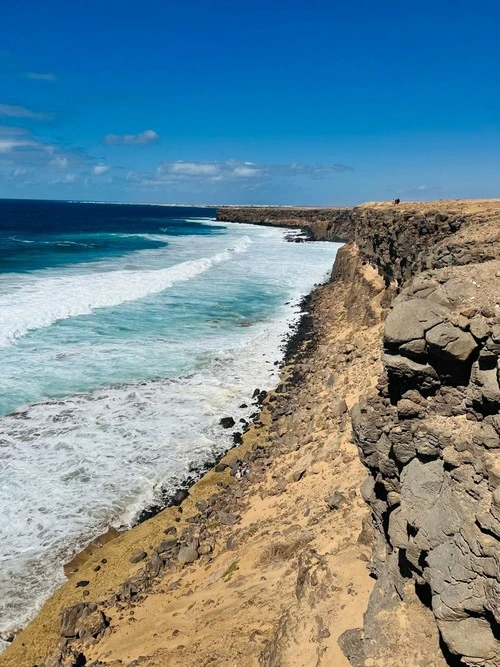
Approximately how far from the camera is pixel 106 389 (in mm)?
20469

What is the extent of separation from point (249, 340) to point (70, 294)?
55.2 feet

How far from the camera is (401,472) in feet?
21.9

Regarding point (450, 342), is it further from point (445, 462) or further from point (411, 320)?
point (445, 462)

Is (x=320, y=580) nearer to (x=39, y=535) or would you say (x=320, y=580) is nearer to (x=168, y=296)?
(x=39, y=535)

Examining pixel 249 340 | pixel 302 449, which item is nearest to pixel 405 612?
pixel 302 449

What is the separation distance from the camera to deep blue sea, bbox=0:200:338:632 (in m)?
12.6

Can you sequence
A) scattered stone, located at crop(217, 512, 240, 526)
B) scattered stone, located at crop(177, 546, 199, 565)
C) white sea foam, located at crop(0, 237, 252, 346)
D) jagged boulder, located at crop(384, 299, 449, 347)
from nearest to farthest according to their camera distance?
jagged boulder, located at crop(384, 299, 449, 347) < scattered stone, located at crop(177, 546, 199, 565) < scattered stone, located at crop(217, 512, 240, 526) < white sea foam, located at crop(0, 237, 252, 346)

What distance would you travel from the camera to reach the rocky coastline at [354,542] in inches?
214

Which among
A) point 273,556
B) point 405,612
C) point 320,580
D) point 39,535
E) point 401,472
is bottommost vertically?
point 39,535

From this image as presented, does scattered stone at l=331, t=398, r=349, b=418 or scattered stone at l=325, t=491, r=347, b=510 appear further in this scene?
scattered stone at l=331, t=398, r=349, b=418

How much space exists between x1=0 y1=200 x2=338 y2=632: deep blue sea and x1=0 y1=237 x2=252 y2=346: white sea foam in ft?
0.45

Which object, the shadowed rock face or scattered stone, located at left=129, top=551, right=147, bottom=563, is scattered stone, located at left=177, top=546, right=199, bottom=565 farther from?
the shadowed rock face

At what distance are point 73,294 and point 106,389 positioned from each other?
1901 cm

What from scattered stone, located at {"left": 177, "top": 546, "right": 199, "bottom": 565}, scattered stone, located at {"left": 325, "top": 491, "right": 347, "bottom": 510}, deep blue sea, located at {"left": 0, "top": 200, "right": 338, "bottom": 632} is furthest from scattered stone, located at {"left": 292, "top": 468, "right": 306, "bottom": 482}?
deep blue sea, located at {"left": 0, "top": 200, "right": 338, "bottom": 632}
